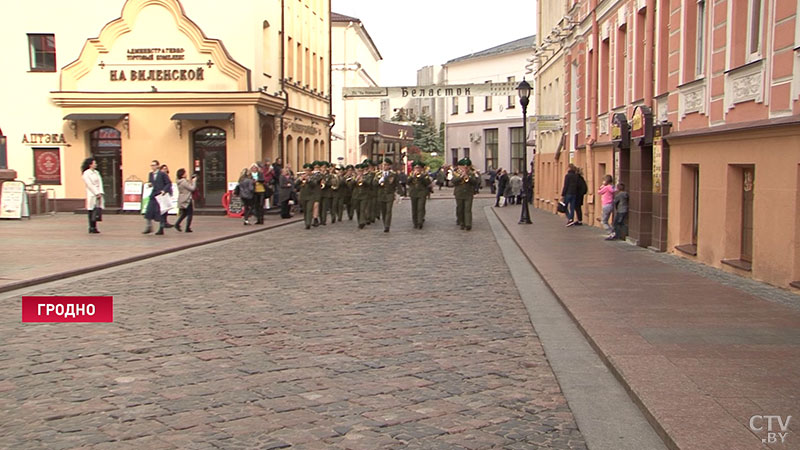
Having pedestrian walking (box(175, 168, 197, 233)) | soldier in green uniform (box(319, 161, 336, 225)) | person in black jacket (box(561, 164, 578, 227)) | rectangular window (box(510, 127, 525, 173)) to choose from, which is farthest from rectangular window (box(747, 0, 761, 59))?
rectangular window (box(510, 127, 525, 173))

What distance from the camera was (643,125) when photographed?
16.7 m

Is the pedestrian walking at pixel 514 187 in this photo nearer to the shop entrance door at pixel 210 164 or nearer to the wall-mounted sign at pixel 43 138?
the shop entrance door at pixel 210 164

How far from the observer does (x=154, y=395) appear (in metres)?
6.04

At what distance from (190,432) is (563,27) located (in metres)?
26.9

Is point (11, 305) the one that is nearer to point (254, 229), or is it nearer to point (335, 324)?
point (335, 324)

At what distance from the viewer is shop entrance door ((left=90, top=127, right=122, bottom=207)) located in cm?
2972

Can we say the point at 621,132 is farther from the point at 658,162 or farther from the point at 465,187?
the point at 465,187

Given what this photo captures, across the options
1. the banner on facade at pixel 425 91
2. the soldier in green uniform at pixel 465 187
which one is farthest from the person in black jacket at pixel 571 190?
the banner on facade at pixel 425 91

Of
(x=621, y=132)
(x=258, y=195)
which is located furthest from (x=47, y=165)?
(x=621, y=132)

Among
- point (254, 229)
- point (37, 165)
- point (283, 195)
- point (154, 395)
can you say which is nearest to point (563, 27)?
point (283, 195)

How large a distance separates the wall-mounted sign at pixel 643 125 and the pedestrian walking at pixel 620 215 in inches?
64.8

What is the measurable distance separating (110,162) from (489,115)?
4049cm

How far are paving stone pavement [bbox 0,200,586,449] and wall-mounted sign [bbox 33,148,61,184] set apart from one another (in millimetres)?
18894

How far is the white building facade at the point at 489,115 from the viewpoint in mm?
63406
